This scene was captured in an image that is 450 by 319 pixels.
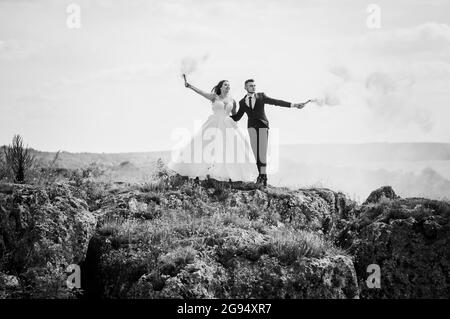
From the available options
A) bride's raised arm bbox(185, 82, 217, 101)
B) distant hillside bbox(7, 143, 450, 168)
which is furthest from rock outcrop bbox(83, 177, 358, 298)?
distant hillside bbox(7, 143, 450, 168)

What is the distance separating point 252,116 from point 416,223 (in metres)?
5.93

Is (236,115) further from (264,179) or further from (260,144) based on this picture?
(264,179)

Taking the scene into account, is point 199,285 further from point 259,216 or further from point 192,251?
point 259,216

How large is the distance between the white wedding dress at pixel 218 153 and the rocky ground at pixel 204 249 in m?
1.53

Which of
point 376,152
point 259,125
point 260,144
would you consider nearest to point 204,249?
point 260,144

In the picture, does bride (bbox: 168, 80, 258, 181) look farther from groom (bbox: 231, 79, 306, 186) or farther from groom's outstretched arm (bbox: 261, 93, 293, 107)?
groom's outstretched arm (bbox: 261, 93, 293, 107)

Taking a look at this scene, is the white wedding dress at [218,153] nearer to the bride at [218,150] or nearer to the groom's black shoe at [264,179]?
the bride at [218,150]

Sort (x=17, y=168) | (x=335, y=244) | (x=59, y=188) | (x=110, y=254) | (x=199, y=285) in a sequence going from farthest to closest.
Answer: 1. (x=17, y=168)
2. (x=335, y=244)
3. (x=59, y=188)
4. (x=110, y=254)
5. (x=199, y=285)

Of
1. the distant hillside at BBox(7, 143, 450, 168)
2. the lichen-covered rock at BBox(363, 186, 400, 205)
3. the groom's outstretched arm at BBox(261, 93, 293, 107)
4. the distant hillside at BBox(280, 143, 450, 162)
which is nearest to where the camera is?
the lichen-covered rock at BBox(363, 186, 400, 205)

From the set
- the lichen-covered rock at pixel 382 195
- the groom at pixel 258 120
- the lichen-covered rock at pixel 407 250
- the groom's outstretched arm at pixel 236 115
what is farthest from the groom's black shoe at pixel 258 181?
the lichen-covered rock at pixel 407 250

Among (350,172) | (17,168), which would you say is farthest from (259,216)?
(350,172)

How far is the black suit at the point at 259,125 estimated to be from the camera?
1959cm

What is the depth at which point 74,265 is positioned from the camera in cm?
1470

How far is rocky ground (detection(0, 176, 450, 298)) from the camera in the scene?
14.2m
